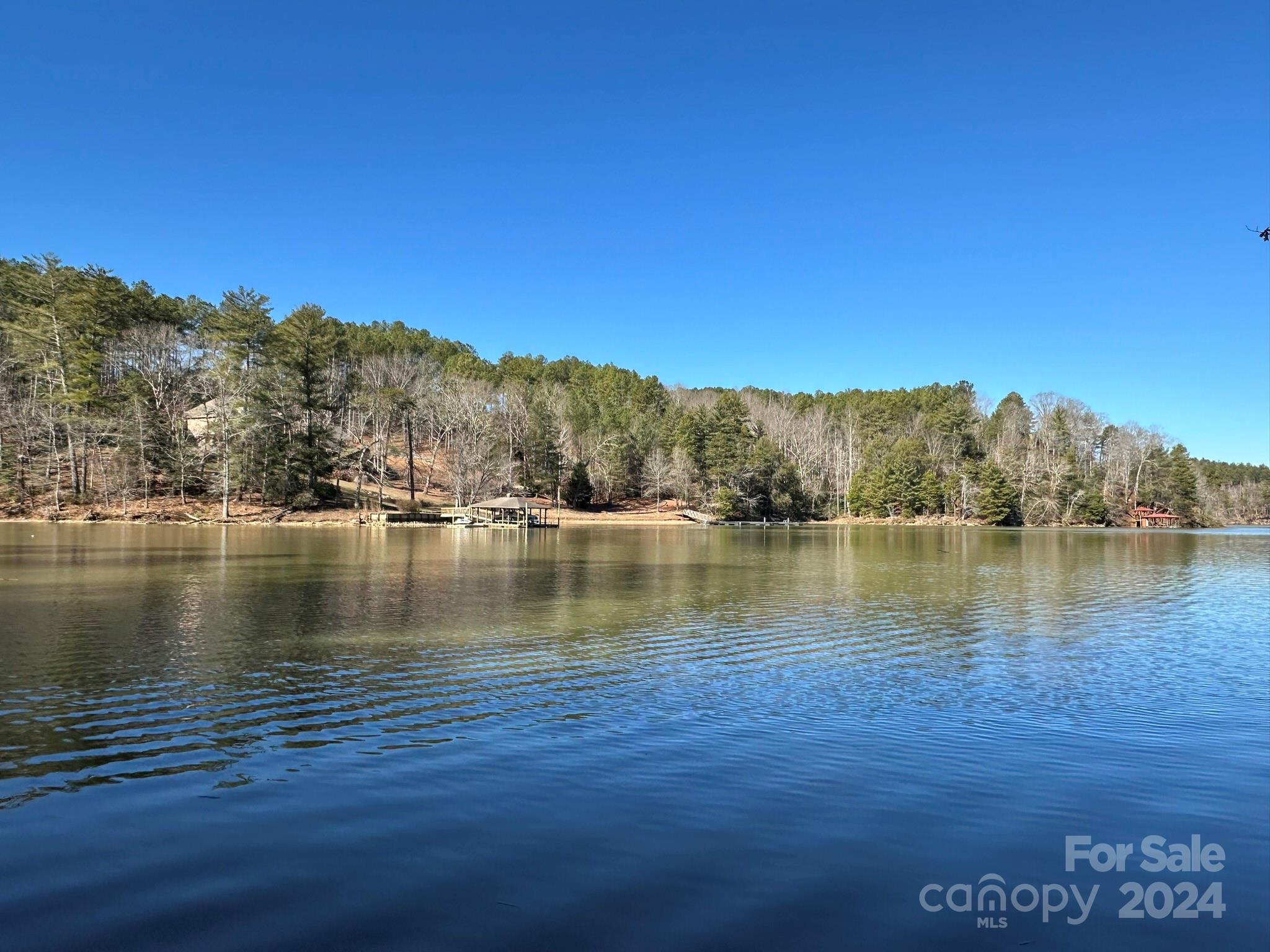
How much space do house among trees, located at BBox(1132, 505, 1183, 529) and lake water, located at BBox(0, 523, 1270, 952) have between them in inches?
3868

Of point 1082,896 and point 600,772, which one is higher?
point 600,772

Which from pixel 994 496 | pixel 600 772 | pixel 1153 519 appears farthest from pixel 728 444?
pixel 600 772

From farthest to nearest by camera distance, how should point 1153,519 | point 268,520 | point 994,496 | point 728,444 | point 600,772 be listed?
point 1153,519 < point 728,444 < point 994,496 < point 268,520 < point 600,772

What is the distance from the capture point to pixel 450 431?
91.7 m

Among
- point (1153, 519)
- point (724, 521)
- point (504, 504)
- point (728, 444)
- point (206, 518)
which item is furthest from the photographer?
point (1153, 519)

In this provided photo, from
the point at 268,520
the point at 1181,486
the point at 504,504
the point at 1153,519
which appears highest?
the point at 1181,486

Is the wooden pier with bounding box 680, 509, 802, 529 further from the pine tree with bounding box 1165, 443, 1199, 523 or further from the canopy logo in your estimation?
the canopy logo

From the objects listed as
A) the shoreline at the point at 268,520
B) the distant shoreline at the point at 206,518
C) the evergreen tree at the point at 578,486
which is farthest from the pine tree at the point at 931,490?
the evergreen tree at the point at 578,486

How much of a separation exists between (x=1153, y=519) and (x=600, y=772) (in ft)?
394

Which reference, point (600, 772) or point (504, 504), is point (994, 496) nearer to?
point (504, 504)

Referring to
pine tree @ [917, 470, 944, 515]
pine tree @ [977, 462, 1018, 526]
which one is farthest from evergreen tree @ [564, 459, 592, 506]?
pine tree @ [977, 462, 1018, 526]

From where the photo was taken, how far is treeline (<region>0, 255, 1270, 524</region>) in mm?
63844

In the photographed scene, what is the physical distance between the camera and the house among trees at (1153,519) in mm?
103688

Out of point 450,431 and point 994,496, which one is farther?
point 994,496
